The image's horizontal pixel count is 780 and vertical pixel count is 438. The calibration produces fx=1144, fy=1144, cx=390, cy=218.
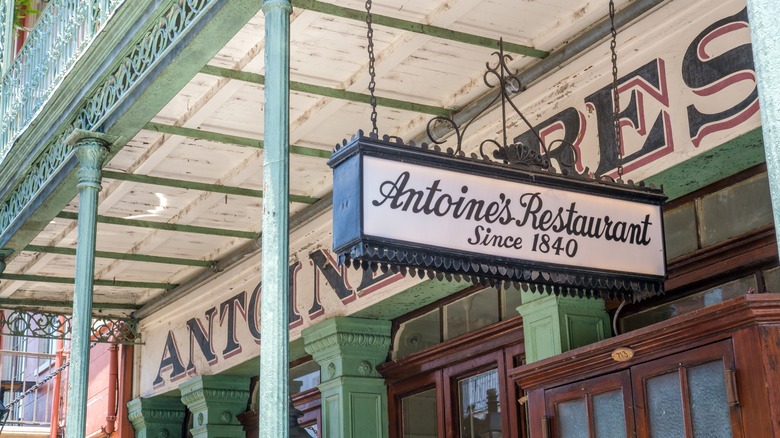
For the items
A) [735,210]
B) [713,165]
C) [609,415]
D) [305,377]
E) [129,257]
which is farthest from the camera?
[129,257]

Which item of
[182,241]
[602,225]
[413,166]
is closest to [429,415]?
[182,241]

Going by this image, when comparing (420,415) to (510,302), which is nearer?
(510,302)

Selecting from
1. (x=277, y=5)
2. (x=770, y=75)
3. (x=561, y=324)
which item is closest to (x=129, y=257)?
(x=561, y=324)

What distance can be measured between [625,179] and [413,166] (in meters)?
1.84

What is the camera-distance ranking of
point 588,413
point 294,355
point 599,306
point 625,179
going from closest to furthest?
point 588,413 → point 625,179 → point 599,306 → point 294,355

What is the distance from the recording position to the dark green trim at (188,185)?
28.2ft

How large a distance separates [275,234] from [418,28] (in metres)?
2.05

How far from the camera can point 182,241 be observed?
33.6 feet

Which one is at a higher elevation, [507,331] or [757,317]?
[507,331]

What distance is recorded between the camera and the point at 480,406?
7988 millimetres

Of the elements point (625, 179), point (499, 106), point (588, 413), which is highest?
point (499, 106)

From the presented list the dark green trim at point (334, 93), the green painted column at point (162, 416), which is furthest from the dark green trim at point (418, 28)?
the green painted column at point (162, 416)

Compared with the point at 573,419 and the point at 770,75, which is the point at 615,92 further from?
the point at 770,75

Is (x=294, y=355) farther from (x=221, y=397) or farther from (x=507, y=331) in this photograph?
(x=507, y=331)
